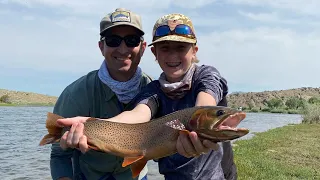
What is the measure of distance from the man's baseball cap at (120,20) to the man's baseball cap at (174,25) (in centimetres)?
45

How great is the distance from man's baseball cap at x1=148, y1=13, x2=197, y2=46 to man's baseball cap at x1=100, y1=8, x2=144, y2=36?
45cm

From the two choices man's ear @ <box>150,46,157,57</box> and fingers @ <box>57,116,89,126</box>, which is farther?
man's ear @ <box>150,46,157,57</box>

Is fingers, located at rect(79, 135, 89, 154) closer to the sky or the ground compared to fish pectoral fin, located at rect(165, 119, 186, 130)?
closer to the ground

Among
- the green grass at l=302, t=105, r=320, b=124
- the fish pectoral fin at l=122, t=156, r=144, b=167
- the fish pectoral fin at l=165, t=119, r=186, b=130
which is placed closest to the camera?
the fish pectoral fin at l=165, t=119, r=186, b=130

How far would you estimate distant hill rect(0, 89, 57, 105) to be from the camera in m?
76.2

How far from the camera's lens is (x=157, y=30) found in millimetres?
3836

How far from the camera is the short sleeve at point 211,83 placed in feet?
11.4

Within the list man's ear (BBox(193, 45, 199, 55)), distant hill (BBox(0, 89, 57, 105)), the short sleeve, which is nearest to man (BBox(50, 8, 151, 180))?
man's ear (BBox(193, 45, 199, 55))

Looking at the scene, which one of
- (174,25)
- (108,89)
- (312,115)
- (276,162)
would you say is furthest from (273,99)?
(174,25)

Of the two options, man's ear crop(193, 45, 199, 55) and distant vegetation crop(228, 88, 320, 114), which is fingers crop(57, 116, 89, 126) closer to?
man's ear crop(193, 45, 199, 55)

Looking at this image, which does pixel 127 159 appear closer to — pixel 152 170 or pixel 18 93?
pixel 152 170

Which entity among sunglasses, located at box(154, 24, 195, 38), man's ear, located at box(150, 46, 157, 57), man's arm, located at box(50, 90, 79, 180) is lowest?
man's arm, located at box(50, 90, 79, 180)

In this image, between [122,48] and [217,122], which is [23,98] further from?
[217,122]

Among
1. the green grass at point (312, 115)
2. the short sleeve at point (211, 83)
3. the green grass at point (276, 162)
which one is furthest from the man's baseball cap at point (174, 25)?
the green grass at point (312, 115)
